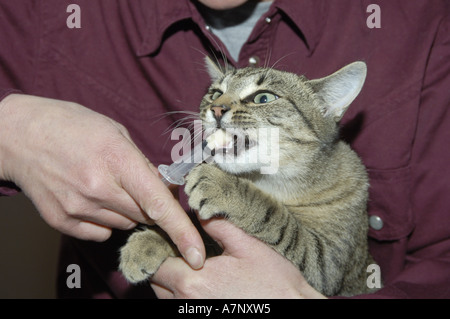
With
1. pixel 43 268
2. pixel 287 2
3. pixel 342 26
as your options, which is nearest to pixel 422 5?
pixel 342 26

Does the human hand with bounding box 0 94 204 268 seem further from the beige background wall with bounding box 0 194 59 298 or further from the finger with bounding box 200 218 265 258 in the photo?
the beige background wall with bounding box 0 194 59 298

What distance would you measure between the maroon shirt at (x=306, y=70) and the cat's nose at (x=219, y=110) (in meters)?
0.31

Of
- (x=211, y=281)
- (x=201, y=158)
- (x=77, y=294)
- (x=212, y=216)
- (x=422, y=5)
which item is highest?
(x=422, y=5)

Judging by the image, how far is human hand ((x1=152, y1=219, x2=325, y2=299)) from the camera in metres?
1.25

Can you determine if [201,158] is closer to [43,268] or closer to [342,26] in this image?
[342,26]

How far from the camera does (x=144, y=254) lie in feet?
4.32

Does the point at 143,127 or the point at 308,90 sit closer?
the point at 308,90

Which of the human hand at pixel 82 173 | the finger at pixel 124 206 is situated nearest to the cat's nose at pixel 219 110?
the human hand at pixel 82 173

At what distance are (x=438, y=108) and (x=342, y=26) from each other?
463 mm

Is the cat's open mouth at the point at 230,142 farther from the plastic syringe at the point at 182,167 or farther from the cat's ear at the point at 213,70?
the cat's ear at the point at 213,70

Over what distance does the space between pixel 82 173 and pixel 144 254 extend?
0.32m

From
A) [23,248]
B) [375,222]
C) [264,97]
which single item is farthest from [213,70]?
[23,248]

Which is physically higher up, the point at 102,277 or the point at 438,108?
the point at 438,108

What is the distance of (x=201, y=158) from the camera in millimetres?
1306
